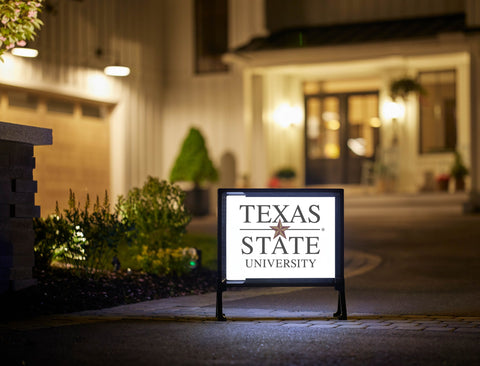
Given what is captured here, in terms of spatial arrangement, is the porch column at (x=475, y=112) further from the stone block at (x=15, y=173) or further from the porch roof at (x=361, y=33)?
the stone block at (x=15, y=173)

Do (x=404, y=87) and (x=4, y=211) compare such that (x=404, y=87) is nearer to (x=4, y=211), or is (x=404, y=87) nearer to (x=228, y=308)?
(x=228, y=308)

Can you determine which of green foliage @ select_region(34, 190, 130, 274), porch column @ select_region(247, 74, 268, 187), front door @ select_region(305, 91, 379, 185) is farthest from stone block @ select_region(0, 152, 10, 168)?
front door @ select_region(305, 91, 379, 185)

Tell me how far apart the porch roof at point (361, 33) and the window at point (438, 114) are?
1.51m

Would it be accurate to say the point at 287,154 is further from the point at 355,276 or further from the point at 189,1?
the point at 355,276

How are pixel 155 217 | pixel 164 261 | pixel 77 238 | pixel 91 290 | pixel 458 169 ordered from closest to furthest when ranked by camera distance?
1. pixel 91 290
2. pixel 77 238
3. pixel 164 261
4. pixel 155 217
5. pixel 458 169

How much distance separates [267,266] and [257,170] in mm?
14678

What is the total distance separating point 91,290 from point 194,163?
13.0 metres

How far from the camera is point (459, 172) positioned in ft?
65.6

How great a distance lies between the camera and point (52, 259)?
30.6 feet

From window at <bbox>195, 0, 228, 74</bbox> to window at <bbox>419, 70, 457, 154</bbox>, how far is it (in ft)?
19.6

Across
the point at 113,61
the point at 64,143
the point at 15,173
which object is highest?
the point at 113,61

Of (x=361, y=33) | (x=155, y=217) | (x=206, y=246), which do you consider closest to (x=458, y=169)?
(x=361, y=33)

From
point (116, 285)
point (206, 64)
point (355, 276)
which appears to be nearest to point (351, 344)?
point (116, 285)

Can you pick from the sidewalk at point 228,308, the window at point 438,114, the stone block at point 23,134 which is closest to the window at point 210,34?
the window at point 438,114
